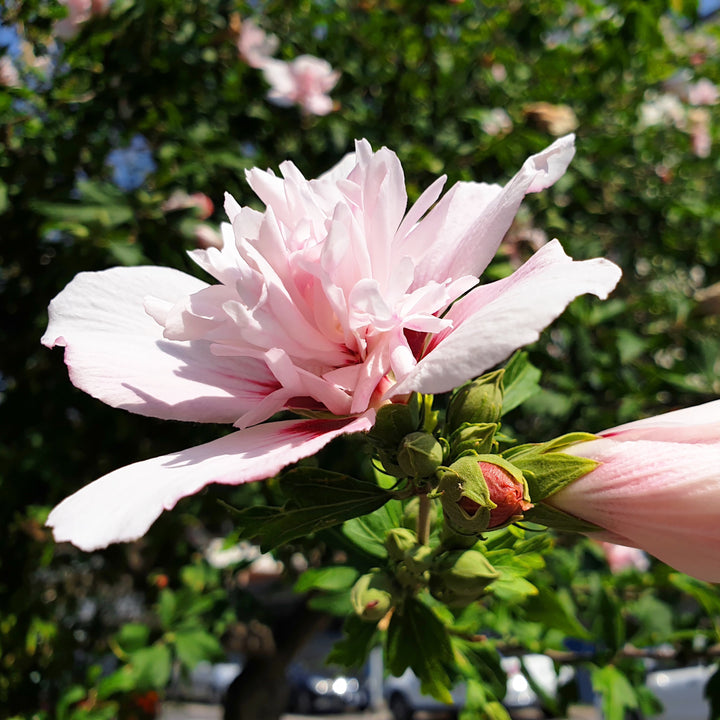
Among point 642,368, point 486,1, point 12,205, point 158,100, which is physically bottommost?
point 642,368

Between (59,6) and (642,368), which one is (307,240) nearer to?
(59,6)

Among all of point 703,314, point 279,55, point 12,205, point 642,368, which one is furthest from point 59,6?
point 703,314

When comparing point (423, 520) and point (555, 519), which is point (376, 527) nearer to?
point (423, 520)

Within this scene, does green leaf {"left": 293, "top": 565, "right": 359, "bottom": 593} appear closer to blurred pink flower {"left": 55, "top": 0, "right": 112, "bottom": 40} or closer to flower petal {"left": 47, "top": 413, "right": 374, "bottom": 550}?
flower petal {"left": 47, "top": 413, "right": 374, "bottom": 550}

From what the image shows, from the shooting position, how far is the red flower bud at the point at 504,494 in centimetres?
48

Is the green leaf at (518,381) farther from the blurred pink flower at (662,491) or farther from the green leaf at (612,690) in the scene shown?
the green leaf at (612,690)

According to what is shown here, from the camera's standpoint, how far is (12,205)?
5.53ft

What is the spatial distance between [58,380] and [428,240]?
4.41ft

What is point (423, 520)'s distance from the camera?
0.66 meters

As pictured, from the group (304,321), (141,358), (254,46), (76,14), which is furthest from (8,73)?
(304,321)

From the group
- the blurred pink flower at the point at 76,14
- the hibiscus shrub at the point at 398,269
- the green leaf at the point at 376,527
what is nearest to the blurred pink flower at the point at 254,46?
the hibiscus shrub at the point at 398,269

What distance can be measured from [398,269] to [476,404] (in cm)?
15

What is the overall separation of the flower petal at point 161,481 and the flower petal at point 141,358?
0.20ft

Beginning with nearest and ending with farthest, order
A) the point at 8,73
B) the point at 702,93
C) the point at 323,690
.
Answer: the point at 8,73 < the point at 702,93 < the point at 323,690
